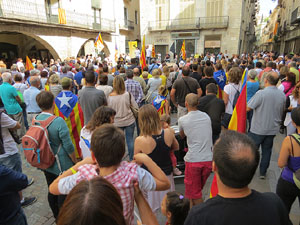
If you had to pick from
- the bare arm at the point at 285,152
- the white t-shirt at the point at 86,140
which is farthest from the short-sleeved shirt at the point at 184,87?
the white t-shirt at the point at 86,140

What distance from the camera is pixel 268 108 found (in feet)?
11.8

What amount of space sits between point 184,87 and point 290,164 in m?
3.01

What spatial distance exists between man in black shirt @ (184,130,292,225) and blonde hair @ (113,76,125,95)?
292 centimetres

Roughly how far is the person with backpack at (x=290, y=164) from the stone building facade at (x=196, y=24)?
2244 cm

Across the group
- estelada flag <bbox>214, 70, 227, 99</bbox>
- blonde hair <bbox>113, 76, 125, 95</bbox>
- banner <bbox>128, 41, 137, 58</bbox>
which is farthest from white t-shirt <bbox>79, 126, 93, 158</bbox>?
banner <bbox>128, 41, 137, 58</bbox>

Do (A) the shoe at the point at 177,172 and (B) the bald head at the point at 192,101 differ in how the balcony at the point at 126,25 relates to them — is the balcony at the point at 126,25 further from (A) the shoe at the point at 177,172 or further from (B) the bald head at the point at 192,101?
(B) the bald head at the point at 192,101

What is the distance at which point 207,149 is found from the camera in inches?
113

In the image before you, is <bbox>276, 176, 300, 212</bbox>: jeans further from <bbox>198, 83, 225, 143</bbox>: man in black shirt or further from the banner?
the banner

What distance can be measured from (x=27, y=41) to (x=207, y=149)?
66.3 ft

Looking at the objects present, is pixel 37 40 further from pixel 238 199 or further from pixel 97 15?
pixel 238 199

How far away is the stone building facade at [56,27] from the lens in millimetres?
14000

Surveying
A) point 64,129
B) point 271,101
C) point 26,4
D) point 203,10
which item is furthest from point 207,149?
point 203,10

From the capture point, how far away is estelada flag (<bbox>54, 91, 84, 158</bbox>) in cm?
409

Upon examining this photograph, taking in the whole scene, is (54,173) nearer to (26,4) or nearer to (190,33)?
(26,4)
